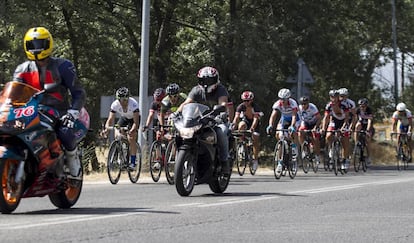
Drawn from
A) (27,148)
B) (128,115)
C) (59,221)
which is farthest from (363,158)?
(59,221)

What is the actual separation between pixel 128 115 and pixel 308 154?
7.39 m

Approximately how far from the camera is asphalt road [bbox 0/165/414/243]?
29.4 feet

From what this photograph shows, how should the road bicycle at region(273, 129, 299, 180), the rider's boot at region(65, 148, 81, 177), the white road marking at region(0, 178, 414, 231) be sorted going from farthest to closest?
the road bicycle at region(273, 129, 299, 180)
the rider's boot at region(65, 148, 81, 177)
the white road marking at region(0, 178, 414, 231)

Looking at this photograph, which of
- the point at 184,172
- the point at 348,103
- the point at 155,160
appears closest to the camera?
the point at 184,172

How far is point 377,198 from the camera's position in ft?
47.9

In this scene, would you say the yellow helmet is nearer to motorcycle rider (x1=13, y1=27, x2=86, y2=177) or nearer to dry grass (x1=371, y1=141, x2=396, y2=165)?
motorcycle rider (x1=13, y1=27, x2=86, y2=177)

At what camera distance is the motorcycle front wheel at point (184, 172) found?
1342 cm

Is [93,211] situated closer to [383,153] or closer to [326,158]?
[326,158]

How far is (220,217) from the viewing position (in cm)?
1079

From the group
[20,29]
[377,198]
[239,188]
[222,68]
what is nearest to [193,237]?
[377,198]

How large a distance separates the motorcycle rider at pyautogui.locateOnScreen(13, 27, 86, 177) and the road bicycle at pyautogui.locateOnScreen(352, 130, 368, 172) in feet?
52.8

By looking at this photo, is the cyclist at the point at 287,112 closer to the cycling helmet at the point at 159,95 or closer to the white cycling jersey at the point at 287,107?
the white cycling jersey at the point at 287,107

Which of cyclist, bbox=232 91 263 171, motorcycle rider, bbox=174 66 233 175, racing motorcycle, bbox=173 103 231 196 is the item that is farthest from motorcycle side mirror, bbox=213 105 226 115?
cyclist, bbox=232 91 263 171

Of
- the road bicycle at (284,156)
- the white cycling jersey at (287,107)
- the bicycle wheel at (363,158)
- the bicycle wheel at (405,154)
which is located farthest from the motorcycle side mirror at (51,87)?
the bicycle wheel at (405,154)
